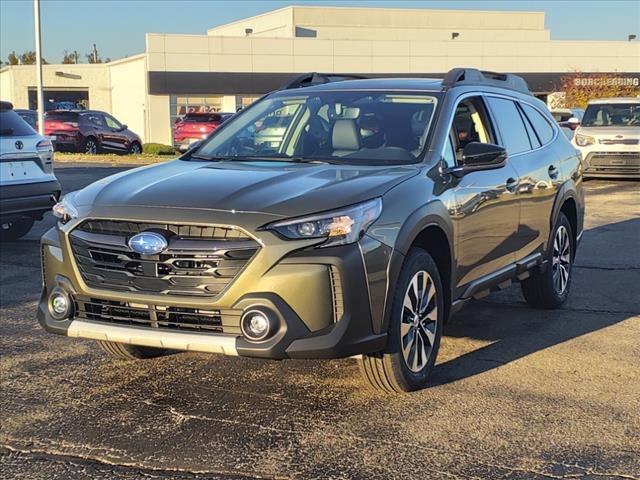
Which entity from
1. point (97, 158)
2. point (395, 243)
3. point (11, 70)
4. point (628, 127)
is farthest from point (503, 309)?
point (11, 70)

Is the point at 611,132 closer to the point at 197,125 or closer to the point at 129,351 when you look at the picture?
the point at 129,351

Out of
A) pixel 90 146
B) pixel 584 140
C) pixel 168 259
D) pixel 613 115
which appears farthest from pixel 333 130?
pixel 90 146

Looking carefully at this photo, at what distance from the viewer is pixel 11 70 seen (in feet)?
183

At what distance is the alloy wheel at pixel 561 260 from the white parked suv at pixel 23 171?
5.71 m

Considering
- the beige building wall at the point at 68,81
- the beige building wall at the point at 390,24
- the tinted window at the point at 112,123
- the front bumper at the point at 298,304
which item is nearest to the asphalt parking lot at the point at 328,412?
the front bumper at the point at 298,304

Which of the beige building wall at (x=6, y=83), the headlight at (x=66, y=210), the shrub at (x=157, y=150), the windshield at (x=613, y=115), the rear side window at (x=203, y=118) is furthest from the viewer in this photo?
the beige building wall at (x=6, y=83)

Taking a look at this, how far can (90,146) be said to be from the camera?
29.5 metres

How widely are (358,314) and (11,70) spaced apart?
57.0 meters

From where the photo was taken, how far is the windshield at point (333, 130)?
206 inches

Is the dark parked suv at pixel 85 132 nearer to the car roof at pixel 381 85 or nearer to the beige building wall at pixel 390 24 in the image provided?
the car roof at pixel 381 85

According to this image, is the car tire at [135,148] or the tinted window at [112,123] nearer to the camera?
the tinted window at [112,123]

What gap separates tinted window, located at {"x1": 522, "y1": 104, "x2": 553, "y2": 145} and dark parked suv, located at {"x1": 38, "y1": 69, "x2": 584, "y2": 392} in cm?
91

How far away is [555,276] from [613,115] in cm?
1361

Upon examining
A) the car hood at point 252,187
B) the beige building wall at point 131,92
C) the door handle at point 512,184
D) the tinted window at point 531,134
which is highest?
the beige building wall at point 131,92
